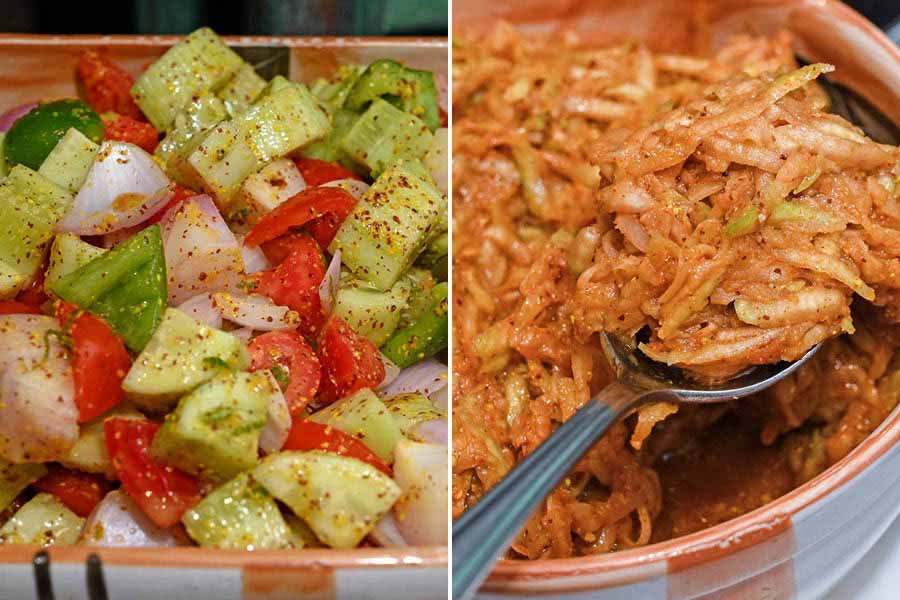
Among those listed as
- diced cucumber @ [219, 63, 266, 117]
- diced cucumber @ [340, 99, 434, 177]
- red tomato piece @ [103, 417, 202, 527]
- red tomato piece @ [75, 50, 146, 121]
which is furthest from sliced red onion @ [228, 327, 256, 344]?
red tomato piece @ [75, 50, 146, 121]

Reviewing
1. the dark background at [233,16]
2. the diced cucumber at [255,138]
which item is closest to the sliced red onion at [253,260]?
the diced cucumber at [255,138]

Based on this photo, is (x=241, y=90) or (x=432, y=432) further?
(x=241, y=90)

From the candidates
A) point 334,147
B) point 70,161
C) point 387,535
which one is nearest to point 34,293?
point 70,161

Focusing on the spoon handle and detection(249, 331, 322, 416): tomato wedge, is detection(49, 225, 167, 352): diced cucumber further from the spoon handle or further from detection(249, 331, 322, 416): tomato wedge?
the spoon handle

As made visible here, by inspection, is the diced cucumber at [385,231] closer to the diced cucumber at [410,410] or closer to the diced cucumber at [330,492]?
the diced cucumber at [410,410]

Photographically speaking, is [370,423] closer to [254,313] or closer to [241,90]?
[254,313]

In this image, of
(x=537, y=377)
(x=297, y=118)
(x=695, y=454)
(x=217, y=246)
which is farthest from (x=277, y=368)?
(x=695, y=454)
